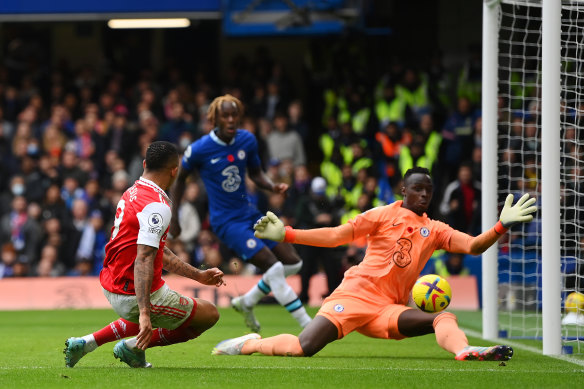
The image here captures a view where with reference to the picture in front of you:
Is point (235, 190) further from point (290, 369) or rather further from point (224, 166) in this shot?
point (290, 369)

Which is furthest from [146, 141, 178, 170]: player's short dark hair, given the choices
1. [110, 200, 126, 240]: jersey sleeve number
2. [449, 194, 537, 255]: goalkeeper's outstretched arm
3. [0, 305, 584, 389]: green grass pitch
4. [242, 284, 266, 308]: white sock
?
[242, 284, 266, 308]: white sock

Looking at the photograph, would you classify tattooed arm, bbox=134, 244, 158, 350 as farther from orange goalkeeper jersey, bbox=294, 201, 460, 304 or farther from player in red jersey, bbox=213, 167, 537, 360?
orange goalkeeper jersey, bbox=294, 201, 460, 304

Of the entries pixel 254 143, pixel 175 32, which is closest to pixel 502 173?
pixel 254 143

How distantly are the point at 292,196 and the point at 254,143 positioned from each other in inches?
257

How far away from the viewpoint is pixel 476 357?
317 inches

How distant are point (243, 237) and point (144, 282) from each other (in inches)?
165

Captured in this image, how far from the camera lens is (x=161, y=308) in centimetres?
729

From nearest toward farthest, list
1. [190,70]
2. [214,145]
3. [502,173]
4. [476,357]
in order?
[476,357]
[214,145]
[502,173]
[190,70]

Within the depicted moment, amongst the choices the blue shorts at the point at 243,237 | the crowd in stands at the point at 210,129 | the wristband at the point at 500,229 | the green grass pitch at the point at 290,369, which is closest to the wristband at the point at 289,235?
the green grass pitch at the point at 290,369

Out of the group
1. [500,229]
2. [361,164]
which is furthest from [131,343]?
[361,164]

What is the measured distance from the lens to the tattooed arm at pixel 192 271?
24.0 ft

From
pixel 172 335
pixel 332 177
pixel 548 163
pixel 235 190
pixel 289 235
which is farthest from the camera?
pixel 332 177

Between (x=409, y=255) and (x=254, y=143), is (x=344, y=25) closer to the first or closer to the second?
(x=254, y=143)

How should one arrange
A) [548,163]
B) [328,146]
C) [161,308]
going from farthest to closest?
[328,146] < [548,163] < [161,308]
